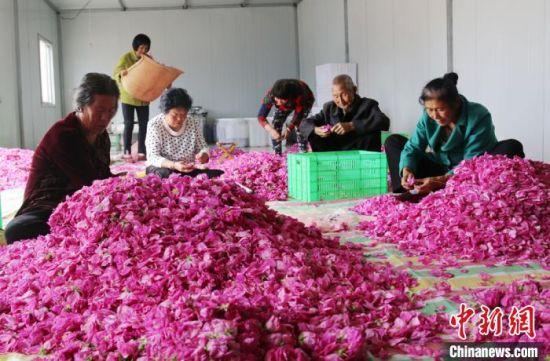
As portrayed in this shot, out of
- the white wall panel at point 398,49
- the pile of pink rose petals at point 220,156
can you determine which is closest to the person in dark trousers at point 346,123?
the white wall panel at point 398,49

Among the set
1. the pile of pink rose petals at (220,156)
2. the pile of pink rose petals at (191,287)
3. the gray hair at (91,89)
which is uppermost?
the gray hair at (91,89)

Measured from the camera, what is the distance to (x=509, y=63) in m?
4.98

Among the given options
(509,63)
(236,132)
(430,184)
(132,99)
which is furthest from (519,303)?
(236,132)

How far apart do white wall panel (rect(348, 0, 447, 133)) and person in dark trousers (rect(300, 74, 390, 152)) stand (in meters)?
1.73

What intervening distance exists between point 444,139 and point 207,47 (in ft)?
37.2

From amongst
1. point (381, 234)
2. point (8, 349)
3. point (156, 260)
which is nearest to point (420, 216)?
point (381, 234)

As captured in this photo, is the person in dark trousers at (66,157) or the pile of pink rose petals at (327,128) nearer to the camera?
the person in dark trousers at (66,157)

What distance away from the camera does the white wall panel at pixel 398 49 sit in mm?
6512

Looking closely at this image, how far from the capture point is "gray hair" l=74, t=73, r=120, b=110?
8.96 ft

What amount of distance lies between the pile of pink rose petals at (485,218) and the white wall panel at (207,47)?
11.5 m

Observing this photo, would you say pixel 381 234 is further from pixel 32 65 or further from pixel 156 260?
pixel 32 65

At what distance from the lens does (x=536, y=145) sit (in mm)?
4699

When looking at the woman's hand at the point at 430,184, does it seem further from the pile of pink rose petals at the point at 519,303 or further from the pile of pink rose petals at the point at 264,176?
the pile of pink rose petals at the point at 264,176

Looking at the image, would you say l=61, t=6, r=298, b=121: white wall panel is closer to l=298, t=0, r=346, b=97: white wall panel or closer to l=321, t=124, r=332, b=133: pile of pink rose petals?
l=298, t=0, r=346, b=97: white wall panel
